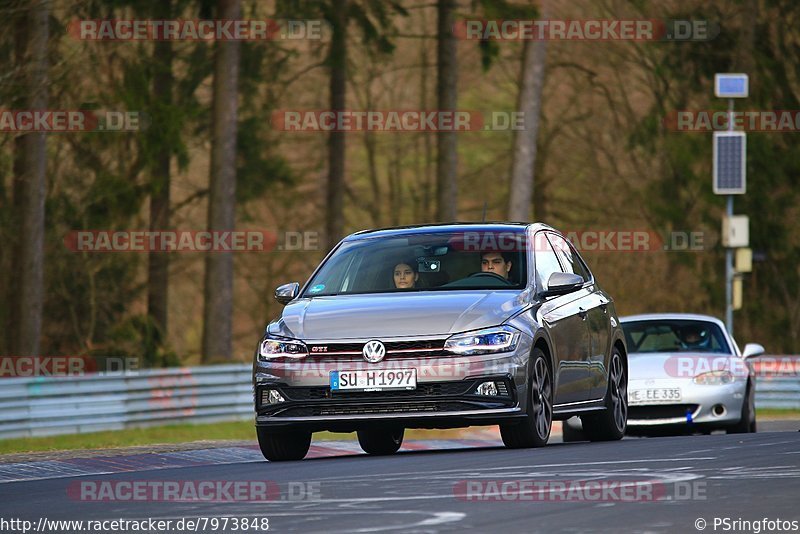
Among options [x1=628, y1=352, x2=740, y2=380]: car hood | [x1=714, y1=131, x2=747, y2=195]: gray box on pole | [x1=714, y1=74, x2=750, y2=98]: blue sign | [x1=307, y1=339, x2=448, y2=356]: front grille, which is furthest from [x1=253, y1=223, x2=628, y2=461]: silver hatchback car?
[x1=714, y1=131, x2=747, y2=195]: gray box on pole

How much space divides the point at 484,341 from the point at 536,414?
888 millimetres

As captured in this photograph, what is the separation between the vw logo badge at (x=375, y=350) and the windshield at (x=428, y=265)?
3.51ft

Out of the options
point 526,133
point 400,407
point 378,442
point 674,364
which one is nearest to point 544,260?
point 400,407

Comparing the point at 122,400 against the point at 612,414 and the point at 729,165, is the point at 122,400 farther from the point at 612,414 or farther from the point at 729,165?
the point at 729,165

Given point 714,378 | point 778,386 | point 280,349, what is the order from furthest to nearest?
point 778,386 < point 714,378 < point 280,349

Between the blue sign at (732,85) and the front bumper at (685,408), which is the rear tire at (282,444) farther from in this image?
the blue sign at (732,85)

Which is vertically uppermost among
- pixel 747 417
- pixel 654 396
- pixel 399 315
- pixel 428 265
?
pixel 428 265

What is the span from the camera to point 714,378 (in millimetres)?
18812

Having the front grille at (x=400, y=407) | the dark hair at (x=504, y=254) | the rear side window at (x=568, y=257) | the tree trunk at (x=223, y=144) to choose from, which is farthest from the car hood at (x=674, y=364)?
the tree trunk at (x=223, y=144)

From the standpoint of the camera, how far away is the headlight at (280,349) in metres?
12.4

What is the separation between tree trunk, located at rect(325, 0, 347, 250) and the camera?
3628cm

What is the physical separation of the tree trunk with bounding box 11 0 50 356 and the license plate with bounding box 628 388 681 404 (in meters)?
13.7

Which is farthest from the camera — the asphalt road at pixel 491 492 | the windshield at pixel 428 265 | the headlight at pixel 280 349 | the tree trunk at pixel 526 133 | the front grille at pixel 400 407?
the tree trunk at pixel 526 133

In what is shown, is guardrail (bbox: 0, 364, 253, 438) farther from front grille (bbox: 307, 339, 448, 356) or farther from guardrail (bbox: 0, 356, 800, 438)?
front grille (bbox: 307, 339, 448, 356)
